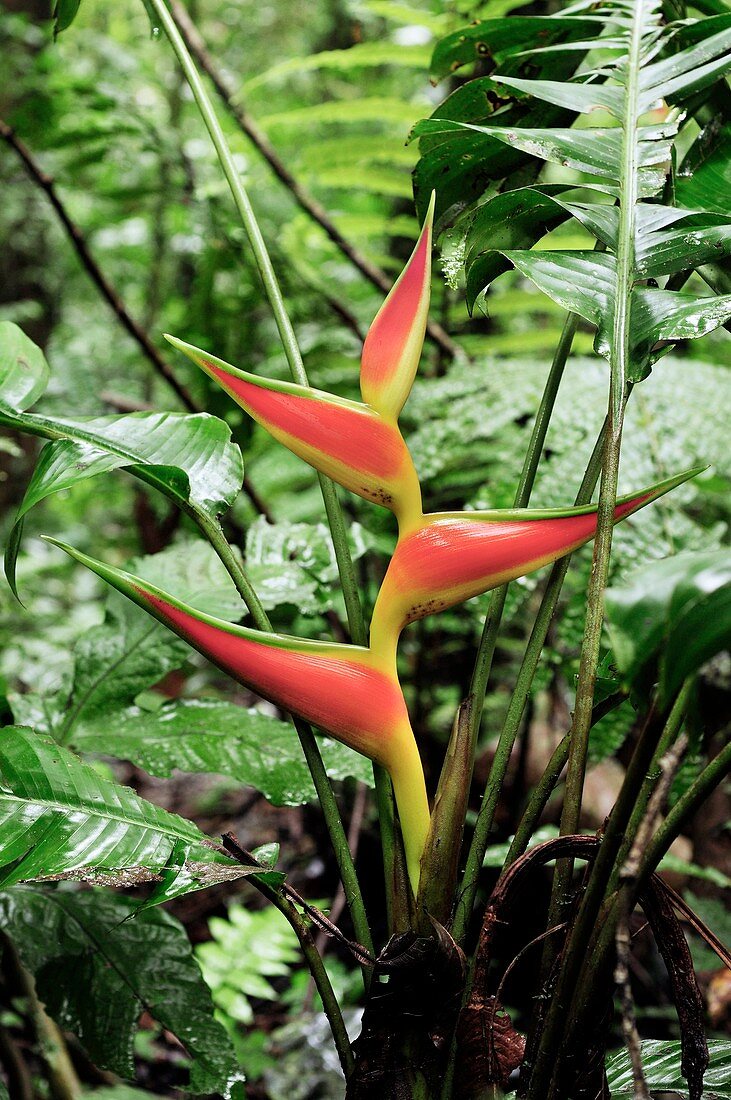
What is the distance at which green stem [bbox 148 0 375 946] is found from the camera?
57cm

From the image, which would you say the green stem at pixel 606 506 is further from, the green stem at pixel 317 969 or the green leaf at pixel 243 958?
the green leaf at pixel 243 958

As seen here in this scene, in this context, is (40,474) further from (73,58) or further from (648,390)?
(73,58)

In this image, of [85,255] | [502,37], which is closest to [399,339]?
[502,37]

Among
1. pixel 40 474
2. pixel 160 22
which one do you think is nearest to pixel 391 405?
pixel 40 474

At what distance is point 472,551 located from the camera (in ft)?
1.64

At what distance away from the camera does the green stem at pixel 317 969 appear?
1.75ft

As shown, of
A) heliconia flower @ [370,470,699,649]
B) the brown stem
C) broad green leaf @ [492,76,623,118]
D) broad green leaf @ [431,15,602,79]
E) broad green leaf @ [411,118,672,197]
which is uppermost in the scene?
broad green leaf @ [431,15,602,79]

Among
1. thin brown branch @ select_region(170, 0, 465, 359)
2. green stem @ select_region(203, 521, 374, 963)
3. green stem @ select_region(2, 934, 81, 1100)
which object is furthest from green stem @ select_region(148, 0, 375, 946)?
thin brown branch @ select_region(170, 0, 465, 359)

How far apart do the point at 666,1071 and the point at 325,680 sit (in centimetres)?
38

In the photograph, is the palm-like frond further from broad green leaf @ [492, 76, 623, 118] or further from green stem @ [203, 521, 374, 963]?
green stem @ [203, 521, 374, 963]

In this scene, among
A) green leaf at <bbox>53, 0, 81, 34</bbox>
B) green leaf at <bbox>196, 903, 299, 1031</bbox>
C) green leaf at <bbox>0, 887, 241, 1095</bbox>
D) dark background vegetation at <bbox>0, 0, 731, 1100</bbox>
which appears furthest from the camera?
green leaf at <bbox>196, 903, 299, 1031</bbox>

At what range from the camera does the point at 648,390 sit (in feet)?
4.31

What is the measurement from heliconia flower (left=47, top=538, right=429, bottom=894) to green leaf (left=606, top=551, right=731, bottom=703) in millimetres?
203

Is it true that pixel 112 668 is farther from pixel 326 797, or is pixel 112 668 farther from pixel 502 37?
pixel 502 37
